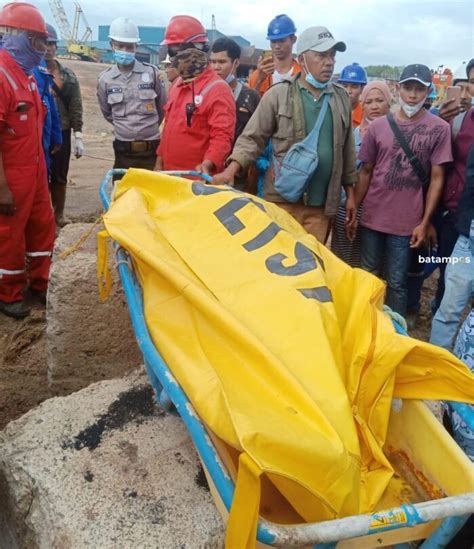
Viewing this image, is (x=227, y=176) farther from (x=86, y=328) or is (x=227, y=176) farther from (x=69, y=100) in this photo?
(x=69, y=100)

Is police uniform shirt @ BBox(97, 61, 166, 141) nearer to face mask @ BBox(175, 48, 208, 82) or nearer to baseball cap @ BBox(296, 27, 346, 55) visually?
face mask @ BBox(175, 48, 208, 82)

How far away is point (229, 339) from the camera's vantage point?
5.11 ft

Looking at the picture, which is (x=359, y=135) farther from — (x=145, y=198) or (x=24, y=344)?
(x=24, y=344)

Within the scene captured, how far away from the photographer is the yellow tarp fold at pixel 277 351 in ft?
4.10

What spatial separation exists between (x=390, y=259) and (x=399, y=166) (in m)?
0.65

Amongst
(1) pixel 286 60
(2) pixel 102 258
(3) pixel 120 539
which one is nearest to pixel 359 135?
(1) pixel 286 60

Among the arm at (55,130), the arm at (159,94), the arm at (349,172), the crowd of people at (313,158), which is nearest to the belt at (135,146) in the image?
the arm at (159,94)

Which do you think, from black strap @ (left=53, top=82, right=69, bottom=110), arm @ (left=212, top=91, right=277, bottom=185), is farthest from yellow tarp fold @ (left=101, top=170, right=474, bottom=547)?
black strap @ (left=53, top=82, right=69, bottom=110)

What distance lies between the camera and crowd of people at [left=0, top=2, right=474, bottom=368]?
3.36m

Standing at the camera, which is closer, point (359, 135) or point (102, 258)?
point (102, 258)

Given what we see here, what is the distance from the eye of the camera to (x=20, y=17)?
3760 millimetres

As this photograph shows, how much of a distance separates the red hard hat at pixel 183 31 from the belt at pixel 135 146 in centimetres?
136

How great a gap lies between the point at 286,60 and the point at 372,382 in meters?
4.20

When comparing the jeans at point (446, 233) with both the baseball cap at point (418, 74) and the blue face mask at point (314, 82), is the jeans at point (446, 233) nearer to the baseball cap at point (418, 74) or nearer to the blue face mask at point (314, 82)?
the baseball cap at point (418, 74)
